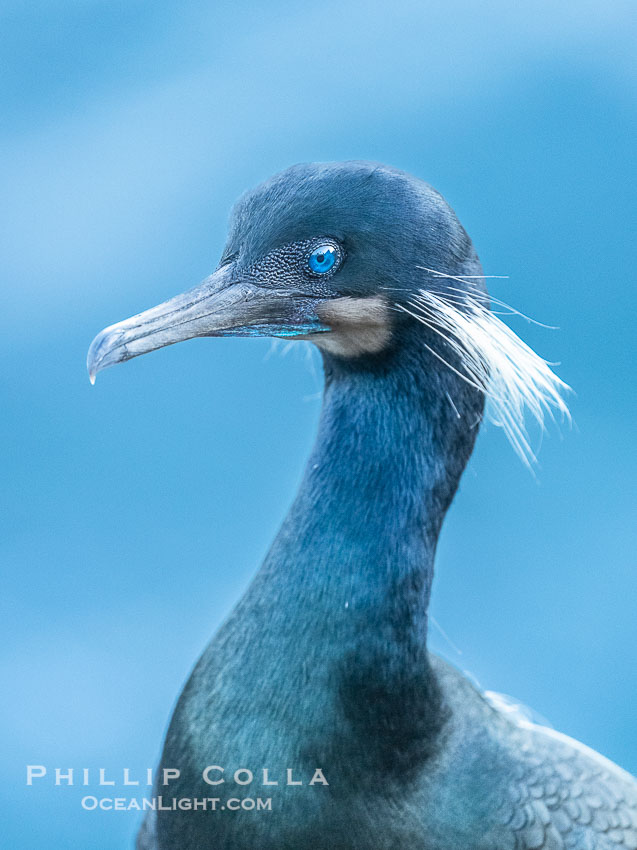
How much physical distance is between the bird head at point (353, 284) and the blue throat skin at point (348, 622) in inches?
1.8

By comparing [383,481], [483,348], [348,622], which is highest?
[483,348]

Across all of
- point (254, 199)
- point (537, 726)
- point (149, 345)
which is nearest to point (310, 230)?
point (254, 199)

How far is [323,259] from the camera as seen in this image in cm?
136

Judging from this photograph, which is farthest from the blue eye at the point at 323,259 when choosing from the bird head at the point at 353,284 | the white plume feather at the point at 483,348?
the white plume feather at the point at 483,348

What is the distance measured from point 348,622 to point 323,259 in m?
0.46

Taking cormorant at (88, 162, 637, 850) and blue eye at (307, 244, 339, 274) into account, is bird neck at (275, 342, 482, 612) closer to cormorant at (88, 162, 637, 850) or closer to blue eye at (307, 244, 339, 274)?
cormorant at (88, 162, 637, 850)

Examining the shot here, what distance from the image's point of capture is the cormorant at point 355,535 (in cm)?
136

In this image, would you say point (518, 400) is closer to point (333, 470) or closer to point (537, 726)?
point (333, 470)

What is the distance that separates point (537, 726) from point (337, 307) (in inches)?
31.6

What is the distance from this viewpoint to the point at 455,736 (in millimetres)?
1531

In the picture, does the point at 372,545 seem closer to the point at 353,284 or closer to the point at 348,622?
the point at 348,622

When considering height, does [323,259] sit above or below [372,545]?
above

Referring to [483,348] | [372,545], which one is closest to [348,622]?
[372,545]

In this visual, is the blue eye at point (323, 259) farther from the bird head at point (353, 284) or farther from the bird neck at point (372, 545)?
the bird neck at point (372, 545)
